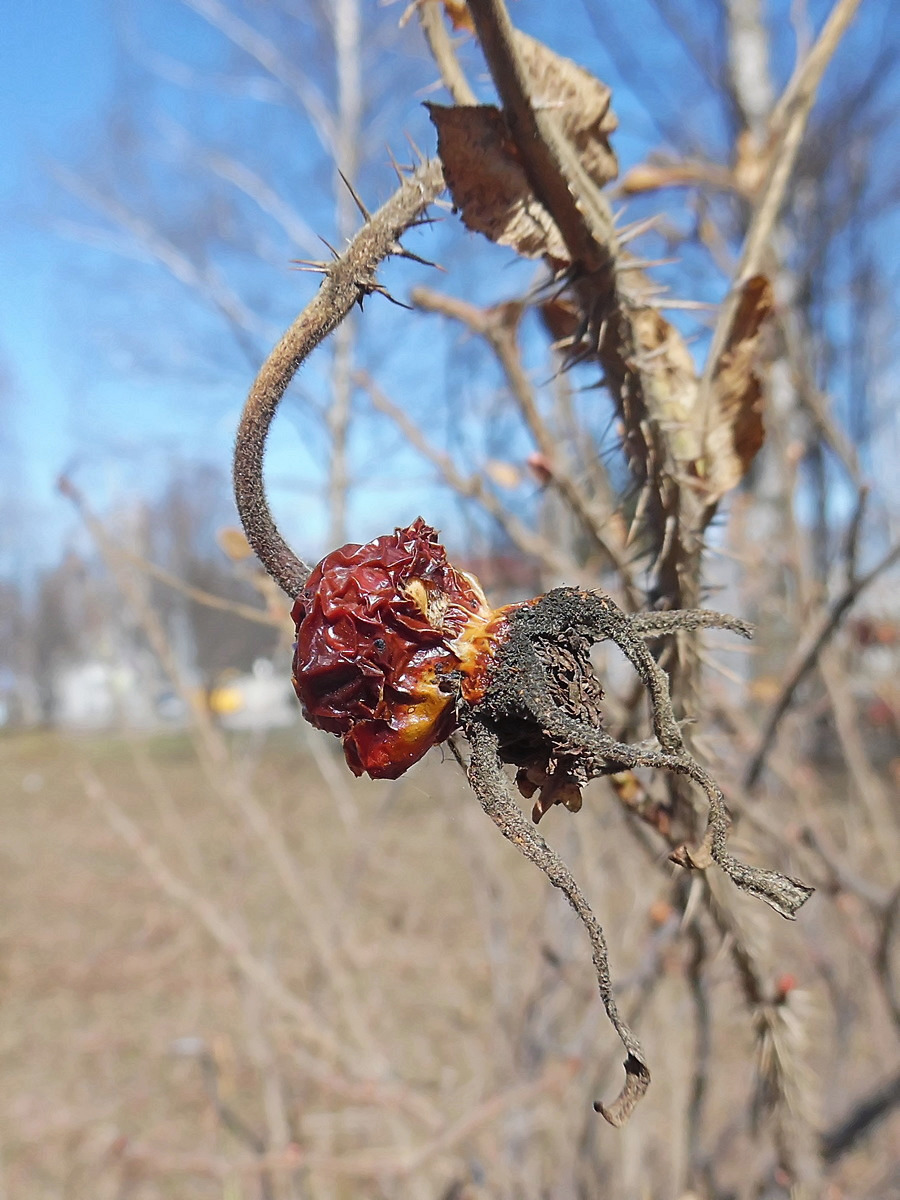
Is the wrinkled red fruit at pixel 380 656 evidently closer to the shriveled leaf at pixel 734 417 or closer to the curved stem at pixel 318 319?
the curved stem at pixel 318 319

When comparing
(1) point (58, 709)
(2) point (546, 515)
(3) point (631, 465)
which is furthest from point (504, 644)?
(1) point (58, 709)

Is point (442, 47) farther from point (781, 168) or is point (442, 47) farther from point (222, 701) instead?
point (222, 701)

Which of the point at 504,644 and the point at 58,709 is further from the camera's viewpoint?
the point at 58,709

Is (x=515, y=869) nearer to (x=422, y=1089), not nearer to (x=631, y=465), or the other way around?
(x=422, y=1089)

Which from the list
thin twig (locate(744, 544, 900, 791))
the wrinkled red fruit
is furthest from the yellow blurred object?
the wrinkled red fruit

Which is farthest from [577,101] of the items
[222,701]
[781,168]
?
[222,701]

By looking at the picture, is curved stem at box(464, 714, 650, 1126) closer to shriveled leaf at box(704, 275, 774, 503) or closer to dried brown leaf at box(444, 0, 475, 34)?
shriveled leaf at box(704, 275, 774, 503)
